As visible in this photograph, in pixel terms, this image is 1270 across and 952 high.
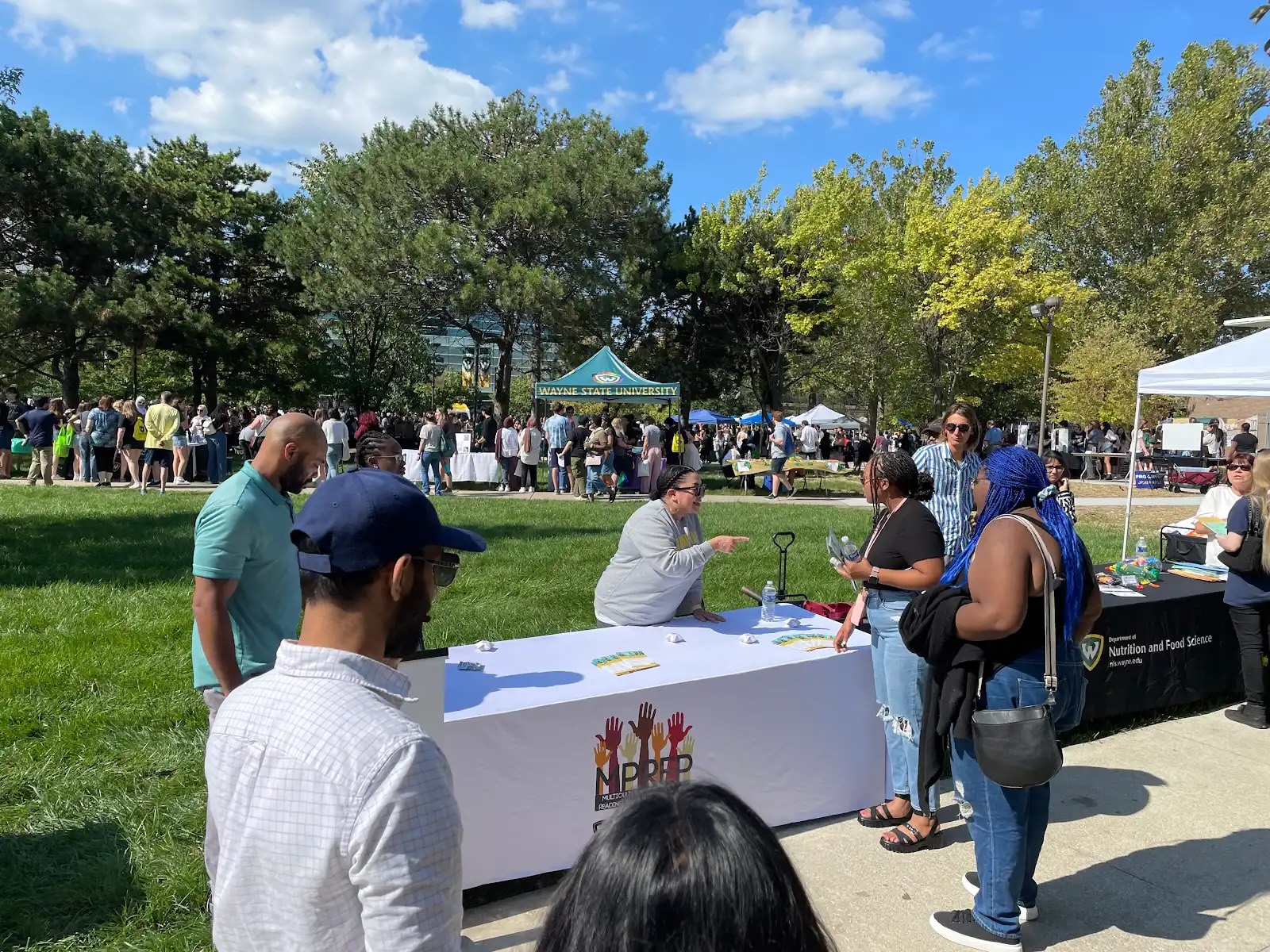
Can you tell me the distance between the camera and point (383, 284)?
89.5 ft

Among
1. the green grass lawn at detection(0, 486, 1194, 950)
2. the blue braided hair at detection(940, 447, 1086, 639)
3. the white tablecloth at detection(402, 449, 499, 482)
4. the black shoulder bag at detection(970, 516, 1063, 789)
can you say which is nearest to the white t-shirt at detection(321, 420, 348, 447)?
the white tablecloth at detection(402, 449, 499, 482)

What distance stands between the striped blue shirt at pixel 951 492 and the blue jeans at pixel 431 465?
12.0 metres

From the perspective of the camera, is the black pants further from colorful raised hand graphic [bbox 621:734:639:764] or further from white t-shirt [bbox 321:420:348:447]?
white t-shirt [bbox 321:420:348:447]

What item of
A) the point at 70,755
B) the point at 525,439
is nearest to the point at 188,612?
the point at 70,755

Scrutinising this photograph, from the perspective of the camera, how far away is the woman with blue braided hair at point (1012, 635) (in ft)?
9.05

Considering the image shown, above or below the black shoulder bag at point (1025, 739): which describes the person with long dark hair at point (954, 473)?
above

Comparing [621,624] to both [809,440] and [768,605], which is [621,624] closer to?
[768,605]

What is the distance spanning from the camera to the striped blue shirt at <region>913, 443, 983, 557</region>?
18.7 feet

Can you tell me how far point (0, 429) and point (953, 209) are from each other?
3072cm

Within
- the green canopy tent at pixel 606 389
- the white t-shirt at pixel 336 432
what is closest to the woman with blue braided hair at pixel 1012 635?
the white t-shirt at pixel 336 432

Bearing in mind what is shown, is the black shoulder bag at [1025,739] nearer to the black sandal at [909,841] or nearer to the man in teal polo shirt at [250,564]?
the black sandal at [909,841]

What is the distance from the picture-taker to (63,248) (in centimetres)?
2564

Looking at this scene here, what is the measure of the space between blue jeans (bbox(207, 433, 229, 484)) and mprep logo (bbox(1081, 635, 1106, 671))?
1631 centimetres

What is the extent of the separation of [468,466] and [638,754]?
16.0 metres
